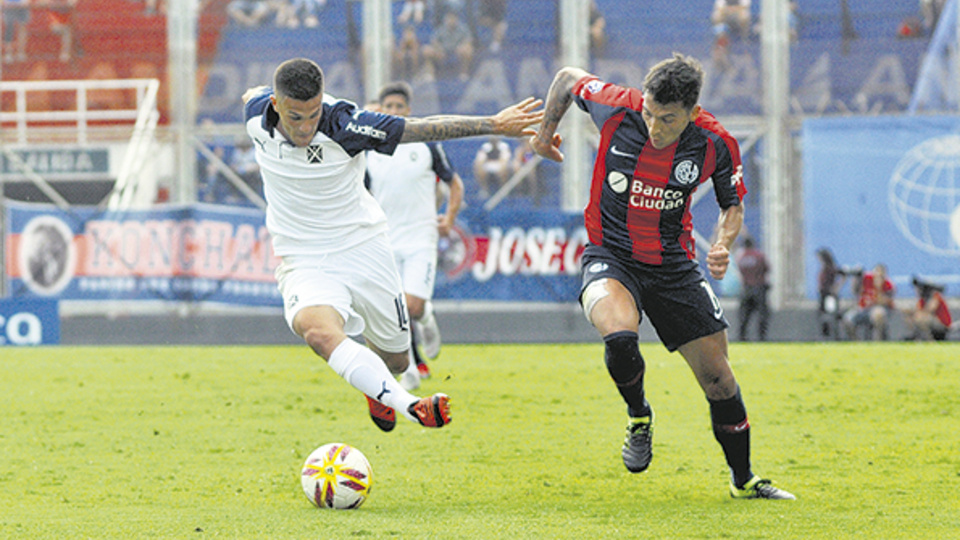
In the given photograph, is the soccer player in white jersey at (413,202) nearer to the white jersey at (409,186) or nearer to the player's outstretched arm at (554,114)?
the white jersey at (409,186)

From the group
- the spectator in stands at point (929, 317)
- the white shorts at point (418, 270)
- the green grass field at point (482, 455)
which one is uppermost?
the white shorts at point (418, 270)

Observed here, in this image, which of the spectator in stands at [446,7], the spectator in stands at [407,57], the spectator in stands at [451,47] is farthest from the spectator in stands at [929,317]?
the spectator in stands at [446,7]

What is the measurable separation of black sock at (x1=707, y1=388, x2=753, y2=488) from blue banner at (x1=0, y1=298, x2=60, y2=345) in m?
12.9

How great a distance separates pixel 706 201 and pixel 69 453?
15292 millimetres

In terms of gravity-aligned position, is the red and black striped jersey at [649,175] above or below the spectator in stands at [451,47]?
below

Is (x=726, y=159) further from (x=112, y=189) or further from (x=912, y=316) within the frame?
(x=112, y=189)

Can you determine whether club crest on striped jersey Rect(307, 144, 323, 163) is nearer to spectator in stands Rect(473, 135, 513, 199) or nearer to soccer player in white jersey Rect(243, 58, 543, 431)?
soccer player in white jersey Rect(243, 58, 543, 431)

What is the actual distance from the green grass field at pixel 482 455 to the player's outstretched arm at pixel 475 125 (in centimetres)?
167

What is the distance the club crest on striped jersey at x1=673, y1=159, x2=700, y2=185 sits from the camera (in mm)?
5707

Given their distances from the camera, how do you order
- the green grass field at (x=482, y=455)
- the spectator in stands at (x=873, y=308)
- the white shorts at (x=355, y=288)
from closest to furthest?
the green grass field at (x=482, y=455)
the white shorts at (x=355, y=288)
the spectator in stands at (x=873, y=308)

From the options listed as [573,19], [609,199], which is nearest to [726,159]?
[609,199]

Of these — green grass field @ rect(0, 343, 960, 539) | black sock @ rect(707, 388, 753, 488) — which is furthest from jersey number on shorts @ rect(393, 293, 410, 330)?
black sock @ rect(707, 388, 753, 488)

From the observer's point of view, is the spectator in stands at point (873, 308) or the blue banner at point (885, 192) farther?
the blue banner at point (885, 192)

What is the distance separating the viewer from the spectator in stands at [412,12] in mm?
22141
